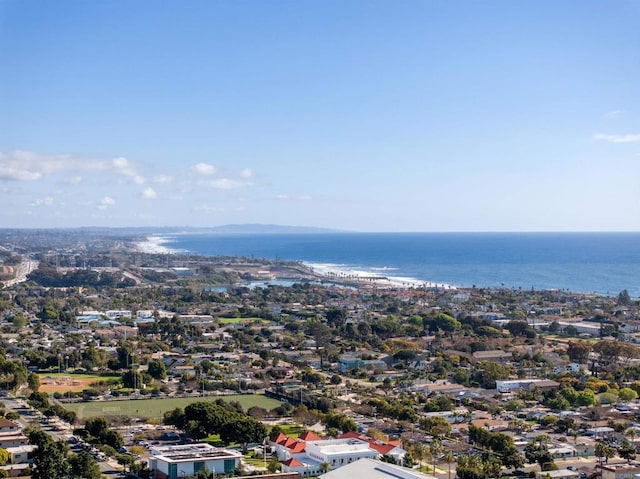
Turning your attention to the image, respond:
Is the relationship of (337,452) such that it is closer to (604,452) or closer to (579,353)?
(604,452)

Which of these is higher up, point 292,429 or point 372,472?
point 372,472

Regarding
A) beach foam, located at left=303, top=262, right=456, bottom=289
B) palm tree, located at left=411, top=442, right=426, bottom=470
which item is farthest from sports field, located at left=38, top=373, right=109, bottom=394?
beach foam, located at left=303, top=262, right=456, bottom=289

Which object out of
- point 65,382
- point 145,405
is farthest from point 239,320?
point 145,405

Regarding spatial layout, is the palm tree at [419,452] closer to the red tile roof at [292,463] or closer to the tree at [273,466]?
the red tile roof at [292,463]

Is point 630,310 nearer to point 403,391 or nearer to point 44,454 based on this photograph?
point 403,391

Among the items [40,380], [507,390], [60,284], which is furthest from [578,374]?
[60,284]
